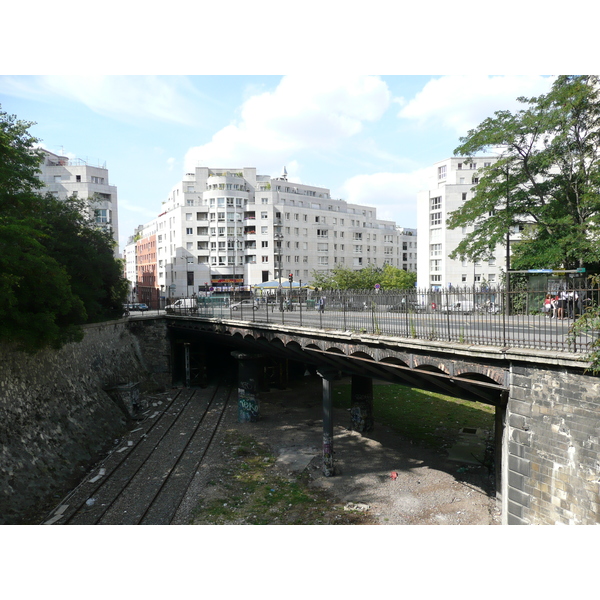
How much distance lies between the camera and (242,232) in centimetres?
7206

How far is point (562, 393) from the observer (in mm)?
9672

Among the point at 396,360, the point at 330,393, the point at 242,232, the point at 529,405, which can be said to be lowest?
the point at 330,393

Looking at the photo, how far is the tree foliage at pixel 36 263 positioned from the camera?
15719 millimetres

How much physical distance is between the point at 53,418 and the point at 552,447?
18136 millimetres

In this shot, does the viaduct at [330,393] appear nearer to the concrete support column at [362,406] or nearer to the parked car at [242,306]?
the concrete support column at [362,406]

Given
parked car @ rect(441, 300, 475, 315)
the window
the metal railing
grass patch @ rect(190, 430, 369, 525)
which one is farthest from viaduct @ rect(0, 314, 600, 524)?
the window

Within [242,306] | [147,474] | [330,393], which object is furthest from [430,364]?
[242,306]

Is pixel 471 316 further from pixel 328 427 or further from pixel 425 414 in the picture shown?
pixel 425 414

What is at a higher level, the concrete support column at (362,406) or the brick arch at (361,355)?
the brick arch at (361,355)

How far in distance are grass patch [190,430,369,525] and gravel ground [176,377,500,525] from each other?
0.38 meters

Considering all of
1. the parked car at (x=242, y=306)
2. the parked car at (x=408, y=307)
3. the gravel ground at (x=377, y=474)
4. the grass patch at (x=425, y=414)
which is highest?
the parked car at (x=408, y=307)

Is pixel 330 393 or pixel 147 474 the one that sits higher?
pixel 330 393

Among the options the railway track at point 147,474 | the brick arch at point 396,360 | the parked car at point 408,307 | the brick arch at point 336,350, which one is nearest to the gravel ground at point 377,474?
the railway track at point 147,474

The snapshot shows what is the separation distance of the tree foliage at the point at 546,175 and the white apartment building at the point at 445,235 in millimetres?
27584
